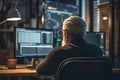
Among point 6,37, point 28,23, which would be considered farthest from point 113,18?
point 6,37

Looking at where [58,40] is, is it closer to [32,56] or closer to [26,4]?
[32,56]

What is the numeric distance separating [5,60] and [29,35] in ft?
1.71

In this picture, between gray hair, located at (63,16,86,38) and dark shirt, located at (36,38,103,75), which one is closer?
dark shirt, located at (36,38,103,75)

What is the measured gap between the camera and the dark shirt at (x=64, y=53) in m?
2.23

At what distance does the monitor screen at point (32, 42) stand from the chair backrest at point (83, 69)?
47.1 inches

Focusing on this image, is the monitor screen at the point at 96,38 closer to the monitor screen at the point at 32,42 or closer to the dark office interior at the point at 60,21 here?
the dark office interior at the point at 60,21

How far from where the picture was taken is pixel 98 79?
2.16 m

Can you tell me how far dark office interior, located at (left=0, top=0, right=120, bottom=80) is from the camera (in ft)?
12.4

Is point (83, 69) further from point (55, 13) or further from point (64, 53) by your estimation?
point (55, 13)

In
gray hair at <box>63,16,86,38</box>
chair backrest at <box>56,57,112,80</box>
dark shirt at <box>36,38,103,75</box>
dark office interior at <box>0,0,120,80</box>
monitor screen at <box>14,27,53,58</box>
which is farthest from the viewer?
dark office interior at <box>0,0,120,80</box>

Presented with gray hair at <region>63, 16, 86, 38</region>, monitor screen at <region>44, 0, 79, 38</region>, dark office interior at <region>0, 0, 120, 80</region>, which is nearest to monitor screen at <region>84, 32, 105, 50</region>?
dark office interior at <region>0, 0, 120, 80</region>

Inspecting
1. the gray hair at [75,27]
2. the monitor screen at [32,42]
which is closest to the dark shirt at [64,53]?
the gray hair at [75,27]

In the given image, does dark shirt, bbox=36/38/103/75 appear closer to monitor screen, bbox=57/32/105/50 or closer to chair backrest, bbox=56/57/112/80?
chair backrest, bbox=56/57/112/80

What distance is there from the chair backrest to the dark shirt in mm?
133
